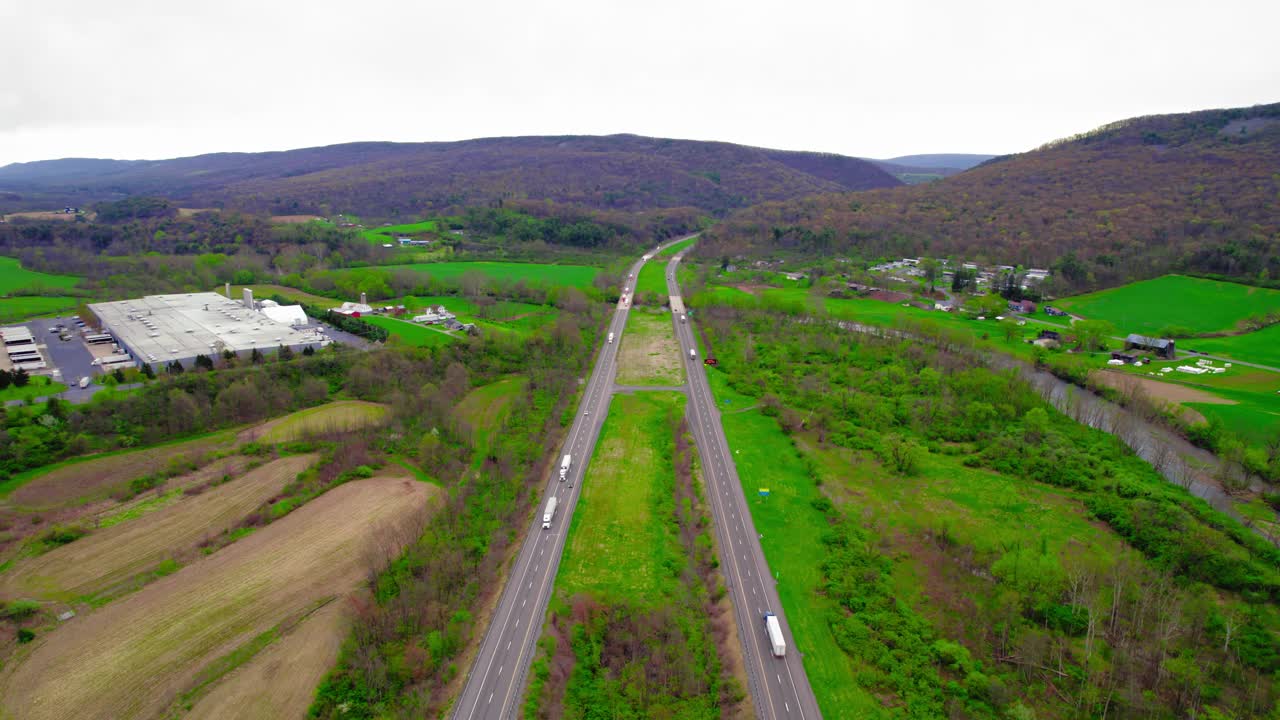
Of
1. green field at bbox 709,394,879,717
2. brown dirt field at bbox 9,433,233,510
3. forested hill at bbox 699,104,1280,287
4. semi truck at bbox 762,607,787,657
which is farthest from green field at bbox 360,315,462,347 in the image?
forested hill at bbox 699,104,1280,287

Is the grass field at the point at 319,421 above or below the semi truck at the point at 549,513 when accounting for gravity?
above

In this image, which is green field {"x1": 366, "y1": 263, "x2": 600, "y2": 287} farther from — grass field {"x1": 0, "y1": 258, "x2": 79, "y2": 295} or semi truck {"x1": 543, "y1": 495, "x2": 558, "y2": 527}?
semi truck {"x1": 543, "y1": 495, "x2": 558, "y2": 527}

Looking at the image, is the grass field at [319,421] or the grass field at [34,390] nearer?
the grass field at [34,390]

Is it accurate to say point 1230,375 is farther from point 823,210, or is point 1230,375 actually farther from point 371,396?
point 823,210

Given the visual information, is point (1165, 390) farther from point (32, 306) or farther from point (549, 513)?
point (32, 306)

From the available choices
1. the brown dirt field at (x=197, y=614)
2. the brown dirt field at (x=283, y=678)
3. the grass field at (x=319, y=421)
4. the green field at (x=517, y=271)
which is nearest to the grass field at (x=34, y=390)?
the grass field at (x=319, y=421)

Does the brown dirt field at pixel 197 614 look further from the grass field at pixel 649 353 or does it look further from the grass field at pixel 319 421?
the grass field at pixel 649 353

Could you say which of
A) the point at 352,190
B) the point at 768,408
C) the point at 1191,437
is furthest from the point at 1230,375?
the point at 352,190
